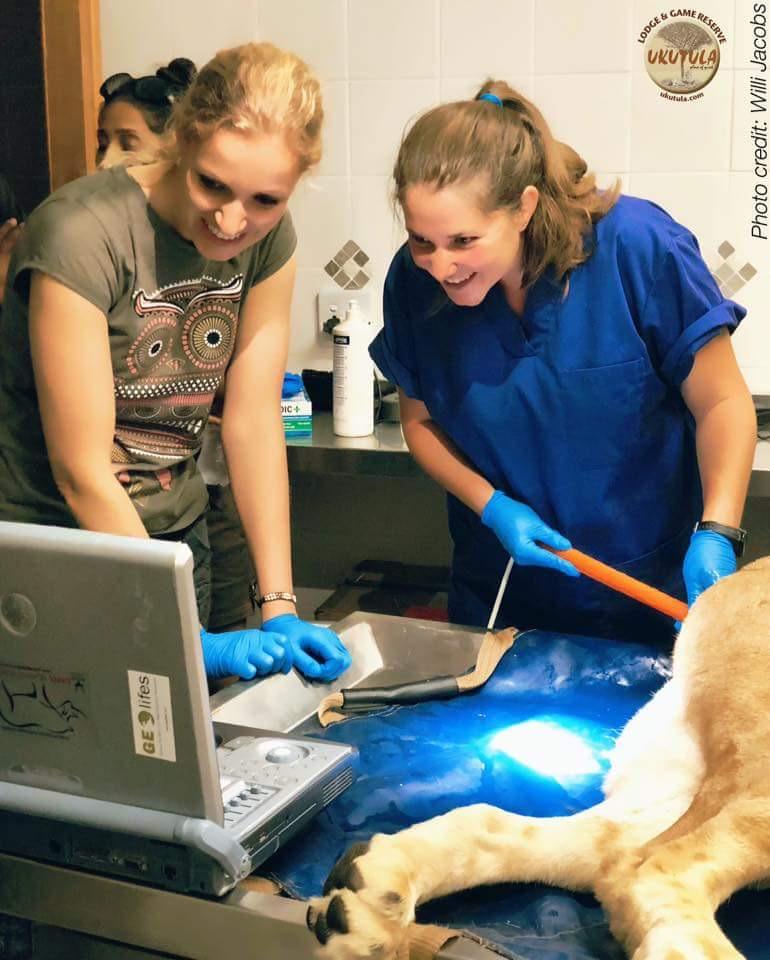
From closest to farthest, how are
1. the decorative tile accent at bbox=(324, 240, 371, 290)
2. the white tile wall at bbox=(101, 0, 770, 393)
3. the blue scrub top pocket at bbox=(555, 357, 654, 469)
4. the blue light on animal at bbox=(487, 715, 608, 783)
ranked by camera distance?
the blue light on animal at bbox=(487, 715, 608, 783) → the blue scrub top pocket at bbox=(555, 357, 654, 469) → the white tile wall at bbox=(101, 0, 770, 393) → the decorative tile accent at bbox=(324, 240, 371, 290)

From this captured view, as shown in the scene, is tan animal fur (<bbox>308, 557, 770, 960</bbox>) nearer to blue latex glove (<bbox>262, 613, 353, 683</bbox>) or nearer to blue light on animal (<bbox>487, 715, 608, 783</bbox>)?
blue light on animal (<bbox>487, 715, 608, 783</bbox>)

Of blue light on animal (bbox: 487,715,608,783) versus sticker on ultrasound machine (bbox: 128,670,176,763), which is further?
blue light on animal (bbox: 487,715,608,783)

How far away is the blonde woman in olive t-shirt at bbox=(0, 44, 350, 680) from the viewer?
126 centimetres

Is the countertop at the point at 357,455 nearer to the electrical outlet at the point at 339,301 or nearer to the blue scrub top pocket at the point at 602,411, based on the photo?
the electrical outlet at the point at 339,301

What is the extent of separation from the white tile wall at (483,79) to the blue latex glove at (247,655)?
54.7 inches

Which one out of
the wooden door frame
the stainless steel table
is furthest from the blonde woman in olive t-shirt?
the wooden door frame

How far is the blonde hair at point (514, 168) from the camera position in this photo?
1.31 metres

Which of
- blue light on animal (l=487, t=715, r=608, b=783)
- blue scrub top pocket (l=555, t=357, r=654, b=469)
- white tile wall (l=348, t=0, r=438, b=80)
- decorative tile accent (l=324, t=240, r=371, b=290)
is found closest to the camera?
blue light on animal (l=487, t=715, r=608, b=783)

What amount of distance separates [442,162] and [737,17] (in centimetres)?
133

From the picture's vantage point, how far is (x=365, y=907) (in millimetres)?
751

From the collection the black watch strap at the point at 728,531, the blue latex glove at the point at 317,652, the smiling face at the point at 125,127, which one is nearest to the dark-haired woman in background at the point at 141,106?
the smiling face at the point at 125,127

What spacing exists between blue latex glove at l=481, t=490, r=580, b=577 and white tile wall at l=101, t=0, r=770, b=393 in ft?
3.85

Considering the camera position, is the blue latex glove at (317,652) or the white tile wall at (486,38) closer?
the blue latex glove at (317,652)

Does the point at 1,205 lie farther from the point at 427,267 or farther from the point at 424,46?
the point at 427,267
